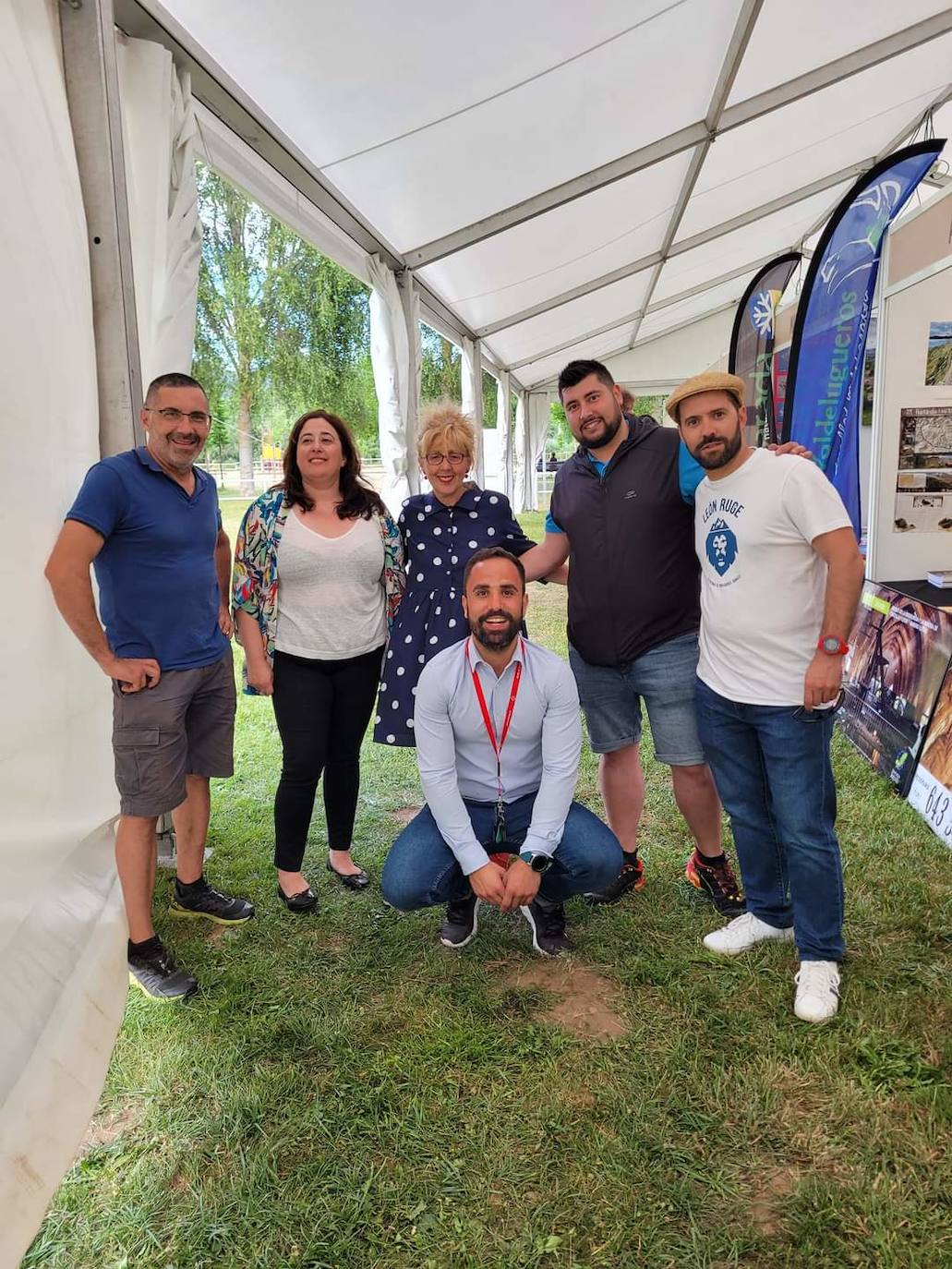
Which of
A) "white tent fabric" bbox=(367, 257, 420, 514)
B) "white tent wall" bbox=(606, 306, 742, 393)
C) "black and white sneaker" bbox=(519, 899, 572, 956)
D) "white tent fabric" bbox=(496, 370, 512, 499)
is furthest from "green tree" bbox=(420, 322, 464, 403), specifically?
"white tent wall" bbox=(606, 306, 742, 393)

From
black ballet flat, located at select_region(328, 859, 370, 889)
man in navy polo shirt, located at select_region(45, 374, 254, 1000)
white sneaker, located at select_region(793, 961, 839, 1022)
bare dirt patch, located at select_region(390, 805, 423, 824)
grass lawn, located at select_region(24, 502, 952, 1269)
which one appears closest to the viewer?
grass lawn, located at select_region(24, 502, 952, 1269)

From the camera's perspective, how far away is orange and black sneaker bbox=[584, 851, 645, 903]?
2570 mm

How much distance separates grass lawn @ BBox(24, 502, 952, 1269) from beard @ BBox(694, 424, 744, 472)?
A: 1.43 m

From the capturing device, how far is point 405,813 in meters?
3.42

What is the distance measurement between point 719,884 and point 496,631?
1.22 m

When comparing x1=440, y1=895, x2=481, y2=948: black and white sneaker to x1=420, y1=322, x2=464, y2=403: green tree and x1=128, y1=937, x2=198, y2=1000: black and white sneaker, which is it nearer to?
x1=128, y1=937, x2=198, y2=1000: black and white sneaker

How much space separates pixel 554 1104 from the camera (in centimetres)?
173

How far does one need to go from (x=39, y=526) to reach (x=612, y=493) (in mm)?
1666

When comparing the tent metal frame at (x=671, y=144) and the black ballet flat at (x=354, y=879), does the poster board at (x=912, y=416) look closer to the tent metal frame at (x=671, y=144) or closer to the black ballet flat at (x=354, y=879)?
the tent metal frame at (x=671, y=144)

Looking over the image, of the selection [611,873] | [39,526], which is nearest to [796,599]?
[611,873]

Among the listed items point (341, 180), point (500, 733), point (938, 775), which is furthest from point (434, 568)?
point (341, 180)

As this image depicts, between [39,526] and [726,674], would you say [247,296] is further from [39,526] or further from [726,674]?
[726,674]

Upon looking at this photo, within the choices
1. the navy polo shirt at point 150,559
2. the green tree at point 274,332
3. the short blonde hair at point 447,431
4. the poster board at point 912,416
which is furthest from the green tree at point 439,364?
the navy polo shirt at point 150,559

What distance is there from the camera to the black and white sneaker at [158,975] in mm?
2154
